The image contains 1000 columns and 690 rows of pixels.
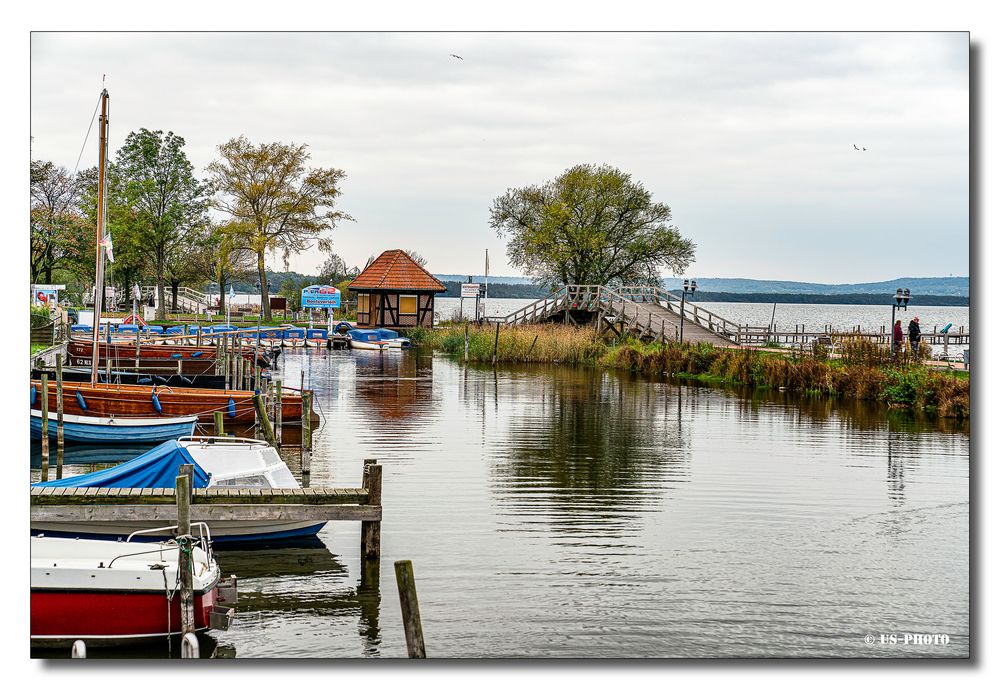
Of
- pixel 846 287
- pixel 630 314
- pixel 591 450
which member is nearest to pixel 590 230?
pixel 630 314

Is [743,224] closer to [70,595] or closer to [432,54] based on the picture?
[432,54]

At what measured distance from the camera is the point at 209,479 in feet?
37.6

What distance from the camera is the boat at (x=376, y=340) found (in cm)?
4796

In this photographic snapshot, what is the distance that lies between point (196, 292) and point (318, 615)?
2492 inches

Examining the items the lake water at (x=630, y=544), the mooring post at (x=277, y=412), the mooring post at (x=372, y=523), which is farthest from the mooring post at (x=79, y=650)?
the mooring post at (x=277, y=412)

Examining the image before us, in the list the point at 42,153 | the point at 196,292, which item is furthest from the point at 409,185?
the point at 196,292

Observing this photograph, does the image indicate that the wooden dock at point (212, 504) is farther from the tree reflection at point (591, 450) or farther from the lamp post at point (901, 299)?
the lamp post at point (901, 299)

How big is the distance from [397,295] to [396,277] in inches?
37.9

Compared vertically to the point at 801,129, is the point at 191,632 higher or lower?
lower

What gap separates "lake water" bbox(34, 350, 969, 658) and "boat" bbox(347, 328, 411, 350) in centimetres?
2431

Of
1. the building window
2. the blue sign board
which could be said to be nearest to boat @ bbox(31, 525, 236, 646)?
the blue sign board

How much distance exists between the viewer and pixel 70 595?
8242 millimetres

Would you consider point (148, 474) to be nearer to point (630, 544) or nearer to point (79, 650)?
point (79, 650)

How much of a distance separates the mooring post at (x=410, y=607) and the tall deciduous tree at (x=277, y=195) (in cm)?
4892
